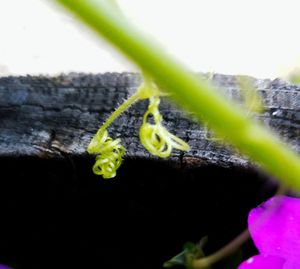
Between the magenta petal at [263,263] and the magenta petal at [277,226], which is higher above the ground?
the magenta petal at [277,226]

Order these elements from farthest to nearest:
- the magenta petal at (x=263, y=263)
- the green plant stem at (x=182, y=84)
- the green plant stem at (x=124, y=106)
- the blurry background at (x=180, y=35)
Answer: the blurry background at (x=180, y=35) < the magenta petal at (x=263, y=263) < the green plant stem at (x=124, y=106) < the green plant stem at (x=182, y=84)

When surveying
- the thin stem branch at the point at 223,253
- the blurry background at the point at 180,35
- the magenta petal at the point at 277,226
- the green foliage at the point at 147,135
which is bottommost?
the thin stem branch at the point at 223,253

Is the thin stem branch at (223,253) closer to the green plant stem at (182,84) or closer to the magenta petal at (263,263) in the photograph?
the magenta petal at (263,263)

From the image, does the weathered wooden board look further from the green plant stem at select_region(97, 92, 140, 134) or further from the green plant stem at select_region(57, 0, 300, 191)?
the green plant stem at select_region(57, 0, 300, 191)

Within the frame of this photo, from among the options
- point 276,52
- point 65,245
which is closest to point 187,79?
point 65,245

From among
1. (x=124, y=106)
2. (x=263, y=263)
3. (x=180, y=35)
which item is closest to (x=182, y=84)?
(x=124, y=106)

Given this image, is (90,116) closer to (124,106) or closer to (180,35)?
(124,106)

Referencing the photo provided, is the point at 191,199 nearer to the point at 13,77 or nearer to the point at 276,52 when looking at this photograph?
the point at 13,77

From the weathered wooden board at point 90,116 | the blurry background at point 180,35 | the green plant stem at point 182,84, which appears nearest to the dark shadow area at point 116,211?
the weathered wooden board at point 90,116
